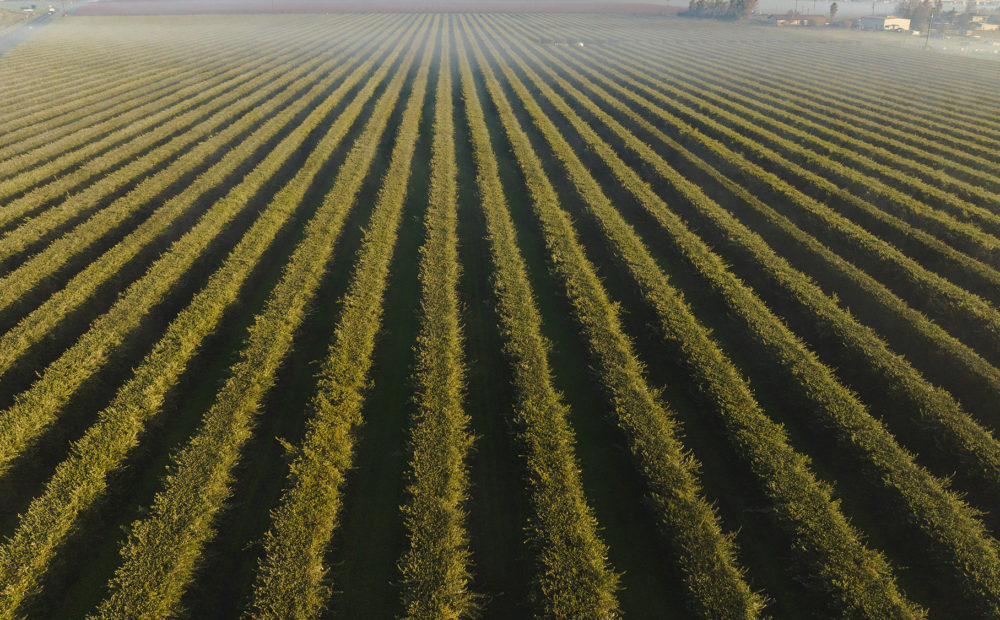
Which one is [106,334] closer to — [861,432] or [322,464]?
[322,464]

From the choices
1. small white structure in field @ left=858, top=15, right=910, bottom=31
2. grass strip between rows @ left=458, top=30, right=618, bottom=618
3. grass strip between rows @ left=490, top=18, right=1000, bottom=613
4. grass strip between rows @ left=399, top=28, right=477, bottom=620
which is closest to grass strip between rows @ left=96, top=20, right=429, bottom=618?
grass strip between rows @ left=399, top=28, right=477, bottom=620

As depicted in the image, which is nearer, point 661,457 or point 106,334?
point 661,457

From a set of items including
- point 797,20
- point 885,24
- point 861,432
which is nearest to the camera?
point 861,432

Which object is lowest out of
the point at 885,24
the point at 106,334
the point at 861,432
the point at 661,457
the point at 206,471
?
the point at 661,457

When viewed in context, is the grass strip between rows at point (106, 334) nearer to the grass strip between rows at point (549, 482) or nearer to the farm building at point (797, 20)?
the grass strip between rows at point (549, 482)

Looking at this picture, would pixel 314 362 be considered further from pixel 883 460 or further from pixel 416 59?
pixel 416 59

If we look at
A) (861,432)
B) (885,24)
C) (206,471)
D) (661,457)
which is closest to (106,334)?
(206,471)

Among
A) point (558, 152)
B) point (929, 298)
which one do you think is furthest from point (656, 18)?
point (929, 298)
